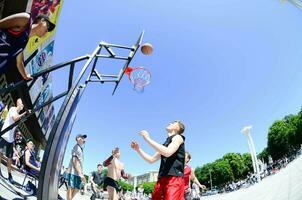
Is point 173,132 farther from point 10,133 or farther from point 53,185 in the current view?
point 53,185

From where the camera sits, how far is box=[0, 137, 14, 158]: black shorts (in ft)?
4.33

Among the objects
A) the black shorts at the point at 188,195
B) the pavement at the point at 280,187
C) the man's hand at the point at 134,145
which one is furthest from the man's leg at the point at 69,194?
the black shorts at the point at 188,195

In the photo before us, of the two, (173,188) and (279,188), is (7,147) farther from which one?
(279,188)

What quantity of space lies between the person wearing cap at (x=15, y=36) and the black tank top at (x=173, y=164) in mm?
999

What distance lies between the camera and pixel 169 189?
181cm

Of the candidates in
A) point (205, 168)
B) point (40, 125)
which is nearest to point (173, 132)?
point (205, 168)

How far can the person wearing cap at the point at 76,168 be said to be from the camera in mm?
1533

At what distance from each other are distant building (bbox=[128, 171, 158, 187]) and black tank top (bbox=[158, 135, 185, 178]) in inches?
3.9

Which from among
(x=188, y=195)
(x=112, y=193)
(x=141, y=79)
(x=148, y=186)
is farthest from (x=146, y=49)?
(x=188, y=195)

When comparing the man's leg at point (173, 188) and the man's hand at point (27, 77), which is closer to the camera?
the man's hand at point (27, 77)

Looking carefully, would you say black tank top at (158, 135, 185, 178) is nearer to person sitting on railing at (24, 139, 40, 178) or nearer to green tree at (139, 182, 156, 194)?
green tree at (139, 182, 156, 194)

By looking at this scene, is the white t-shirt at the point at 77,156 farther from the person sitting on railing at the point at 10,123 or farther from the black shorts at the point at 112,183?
the black shorts at the point at 112,183

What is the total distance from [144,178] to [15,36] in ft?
4.02

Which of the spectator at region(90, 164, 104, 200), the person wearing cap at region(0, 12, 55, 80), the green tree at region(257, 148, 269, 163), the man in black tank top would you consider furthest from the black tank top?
the person wearing cap at region(0, 12, 55, 80)
